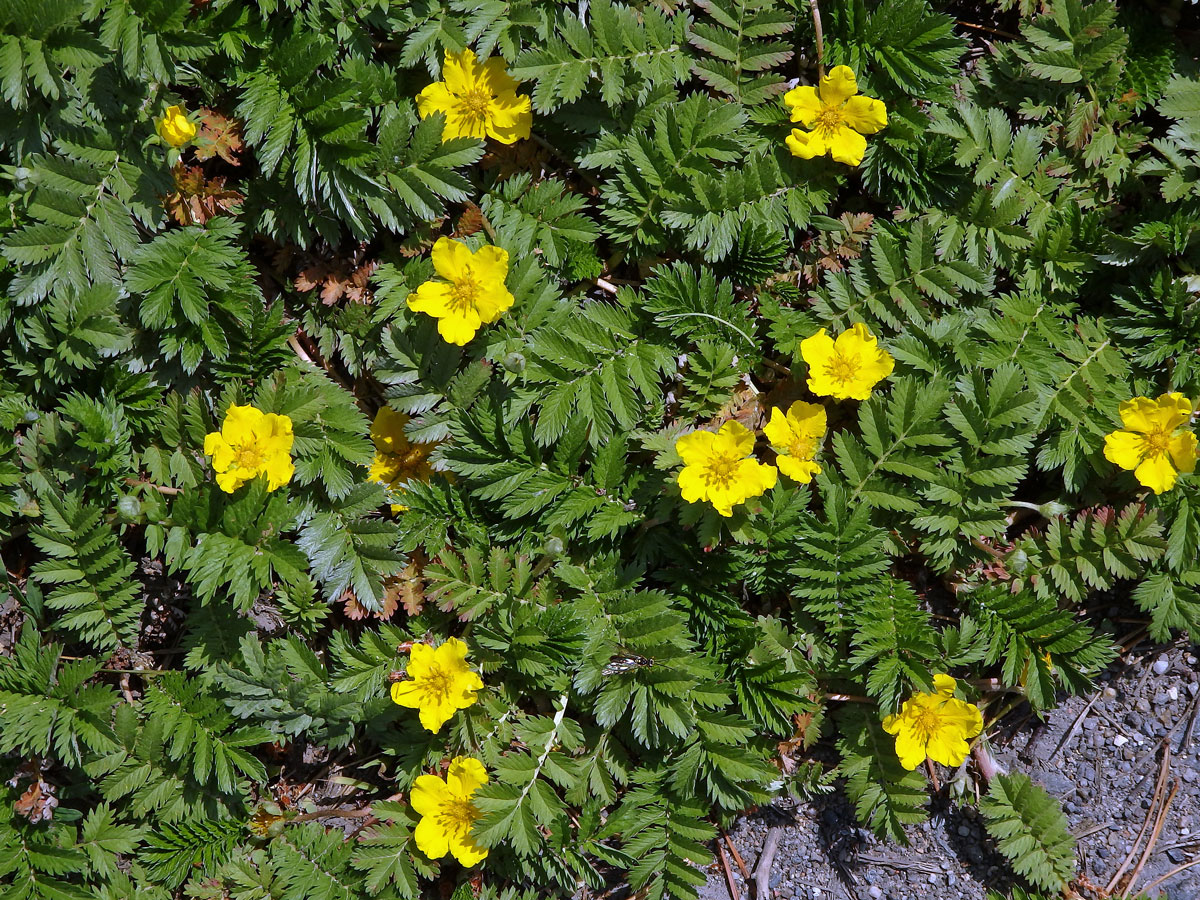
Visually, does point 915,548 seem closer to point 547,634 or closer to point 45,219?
point 547,634

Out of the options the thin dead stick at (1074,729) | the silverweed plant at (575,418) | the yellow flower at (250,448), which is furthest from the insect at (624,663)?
the thin dead stick at (1074,729)

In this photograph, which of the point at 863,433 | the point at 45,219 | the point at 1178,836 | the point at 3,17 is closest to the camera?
the point at 3,17

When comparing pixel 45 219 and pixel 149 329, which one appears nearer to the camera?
pixel 45 219

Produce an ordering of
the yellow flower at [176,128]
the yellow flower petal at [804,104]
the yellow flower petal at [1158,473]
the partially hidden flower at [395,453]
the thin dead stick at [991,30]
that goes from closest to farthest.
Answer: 1. the yellow flower at [176,128]
2. the yellow flower petal at [1158,473]
3. the yellow flower petal at [804,104]
4. the partially hidden flower at [395,453]
5. the thin dead stick at [991,30]

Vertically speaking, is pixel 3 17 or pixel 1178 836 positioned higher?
pixel 3 17

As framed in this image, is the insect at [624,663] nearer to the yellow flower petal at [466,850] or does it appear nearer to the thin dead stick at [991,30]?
the yellow flower petal at [466,850]

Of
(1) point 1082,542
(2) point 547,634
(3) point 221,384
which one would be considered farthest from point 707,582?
(3) point 221,384

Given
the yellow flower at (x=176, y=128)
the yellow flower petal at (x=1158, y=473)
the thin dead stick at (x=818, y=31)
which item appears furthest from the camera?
the thin dead stick at (x=818, y=31)
